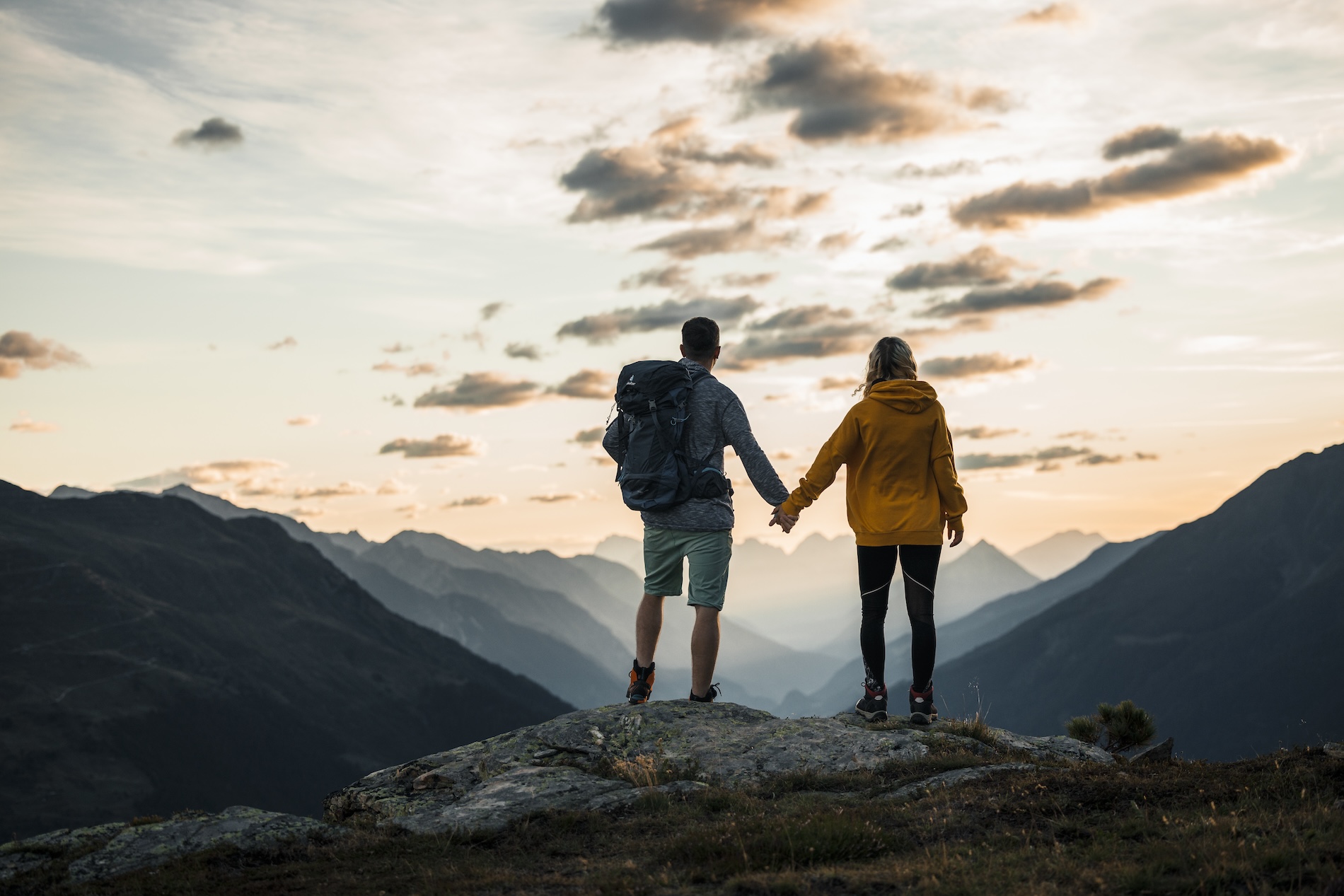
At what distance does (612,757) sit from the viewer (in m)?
11.5

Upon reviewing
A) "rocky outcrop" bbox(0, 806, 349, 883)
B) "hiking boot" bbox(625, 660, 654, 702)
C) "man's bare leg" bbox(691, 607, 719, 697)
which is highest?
"man's bare leg" bbox(691, 607, 719, 697)

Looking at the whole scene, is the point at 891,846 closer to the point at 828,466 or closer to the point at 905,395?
the point at 828,466

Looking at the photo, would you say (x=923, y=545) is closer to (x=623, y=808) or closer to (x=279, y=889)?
(x=623, y=808)

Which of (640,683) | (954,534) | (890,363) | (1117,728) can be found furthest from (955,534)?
(1117,728)

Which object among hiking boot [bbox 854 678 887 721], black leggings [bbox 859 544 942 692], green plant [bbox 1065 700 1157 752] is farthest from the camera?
green plant [bbox 1065 700 1157 752]

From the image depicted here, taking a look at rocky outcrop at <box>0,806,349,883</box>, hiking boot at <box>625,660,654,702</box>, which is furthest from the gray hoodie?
rocky outcrop at <box>0,806,349,883</box>

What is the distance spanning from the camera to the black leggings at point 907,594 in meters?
11.5

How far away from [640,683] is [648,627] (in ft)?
2.91

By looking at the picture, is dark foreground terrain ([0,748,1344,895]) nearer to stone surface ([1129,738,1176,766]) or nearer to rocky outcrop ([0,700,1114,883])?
rocky outcrop ([0,700,1114,883])

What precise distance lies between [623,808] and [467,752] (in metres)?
3.15

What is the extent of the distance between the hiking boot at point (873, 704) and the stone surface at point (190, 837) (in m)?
6.06

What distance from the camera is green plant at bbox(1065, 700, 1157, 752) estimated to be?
16797 millimetres

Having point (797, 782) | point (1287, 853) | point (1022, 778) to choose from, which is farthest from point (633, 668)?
point (1287, 853)

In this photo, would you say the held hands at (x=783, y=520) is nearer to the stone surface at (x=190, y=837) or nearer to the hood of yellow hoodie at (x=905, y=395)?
the hood of yellow hoodie at (x=905, y=395)
